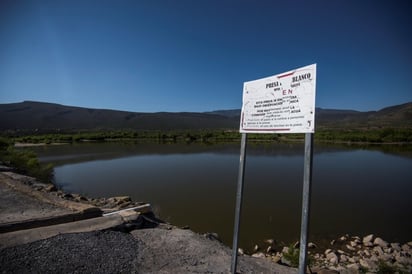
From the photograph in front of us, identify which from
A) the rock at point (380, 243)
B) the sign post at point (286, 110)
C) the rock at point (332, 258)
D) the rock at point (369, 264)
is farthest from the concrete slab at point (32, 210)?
the rock at point (380, 243)

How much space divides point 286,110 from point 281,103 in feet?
0.35

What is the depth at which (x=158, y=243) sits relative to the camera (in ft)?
11.8

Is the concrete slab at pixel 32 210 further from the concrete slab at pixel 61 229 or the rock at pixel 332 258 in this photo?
the rock at pixel 332 258

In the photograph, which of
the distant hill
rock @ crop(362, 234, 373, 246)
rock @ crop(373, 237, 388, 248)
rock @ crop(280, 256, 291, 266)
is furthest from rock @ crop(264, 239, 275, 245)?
the distant hill

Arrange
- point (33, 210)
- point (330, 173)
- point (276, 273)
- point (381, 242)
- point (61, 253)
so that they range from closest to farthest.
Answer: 1. point (61, 253)
2. point (276, 273)
3. point (33, 210)
4. point (381, 242)
5. point (330, 173)

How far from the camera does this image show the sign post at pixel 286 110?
2.20 metres

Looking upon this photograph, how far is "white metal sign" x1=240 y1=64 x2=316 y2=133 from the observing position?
2.22m

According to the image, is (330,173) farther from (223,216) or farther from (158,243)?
(158,243)

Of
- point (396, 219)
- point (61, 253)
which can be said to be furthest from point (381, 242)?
point (61, 253)

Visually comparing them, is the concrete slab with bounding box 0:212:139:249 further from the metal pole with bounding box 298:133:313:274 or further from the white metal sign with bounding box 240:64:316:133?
the metal pole with bounding box 298:133:313:274

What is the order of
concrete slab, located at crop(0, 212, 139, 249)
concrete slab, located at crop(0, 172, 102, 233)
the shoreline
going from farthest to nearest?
1. the shoreline
2. concrete slab, located at crop(0, 172, 102, 233)
3. concrete slab, located at crop(0, 212, 139, 249)

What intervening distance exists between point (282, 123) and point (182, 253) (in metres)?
2.20

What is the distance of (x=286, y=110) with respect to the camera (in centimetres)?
244

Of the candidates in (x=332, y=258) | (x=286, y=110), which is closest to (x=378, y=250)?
(x=332, y=258)
